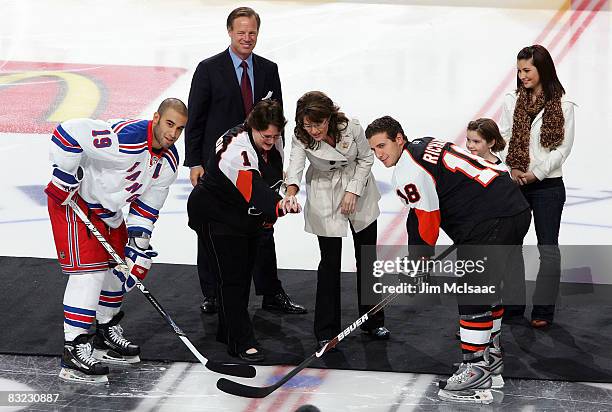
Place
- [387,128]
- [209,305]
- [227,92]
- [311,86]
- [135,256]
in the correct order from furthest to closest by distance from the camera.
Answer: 1. [311,86]
2. [209,305]
3. [227,92]
4. [135,256]
5. [387,128]

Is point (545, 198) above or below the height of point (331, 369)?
above

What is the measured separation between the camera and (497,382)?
14.6 ft

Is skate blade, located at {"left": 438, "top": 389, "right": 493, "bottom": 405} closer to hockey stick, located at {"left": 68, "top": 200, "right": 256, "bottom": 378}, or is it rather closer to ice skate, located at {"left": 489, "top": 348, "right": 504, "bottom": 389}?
ice skate, located at {"left": 489, "top": 348, "right": 504, "bottom": 389}

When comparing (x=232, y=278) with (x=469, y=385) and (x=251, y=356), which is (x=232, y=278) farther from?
(x=469, y=385)

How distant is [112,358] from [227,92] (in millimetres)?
1232

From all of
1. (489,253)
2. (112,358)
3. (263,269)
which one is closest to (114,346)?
(112,358)

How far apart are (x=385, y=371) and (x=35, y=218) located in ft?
7.92

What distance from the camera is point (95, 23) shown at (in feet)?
30.3

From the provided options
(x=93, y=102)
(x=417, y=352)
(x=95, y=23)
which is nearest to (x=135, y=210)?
(x=417, y=352)

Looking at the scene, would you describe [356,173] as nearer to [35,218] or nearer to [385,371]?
[385,371]

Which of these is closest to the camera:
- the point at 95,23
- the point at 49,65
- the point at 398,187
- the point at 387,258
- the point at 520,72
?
the point at 398,187

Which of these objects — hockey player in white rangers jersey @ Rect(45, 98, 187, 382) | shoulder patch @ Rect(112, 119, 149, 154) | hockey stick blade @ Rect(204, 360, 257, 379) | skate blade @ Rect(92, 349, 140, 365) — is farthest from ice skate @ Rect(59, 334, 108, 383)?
shoulder patch @ Rect(112, 119, 149, 154)

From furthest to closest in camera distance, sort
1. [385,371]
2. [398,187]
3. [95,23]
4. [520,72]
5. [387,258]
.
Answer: [95,23] < [387,258] < [520,72] < [385,371] < [398,187]

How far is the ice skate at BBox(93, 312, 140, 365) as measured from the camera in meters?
4.71
